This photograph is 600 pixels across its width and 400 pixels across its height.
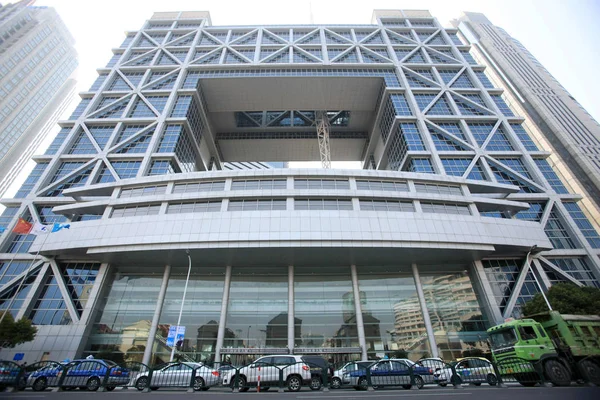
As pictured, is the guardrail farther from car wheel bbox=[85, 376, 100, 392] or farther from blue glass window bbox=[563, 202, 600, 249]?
blue glass window bbox=[563, 202, 600, 249]

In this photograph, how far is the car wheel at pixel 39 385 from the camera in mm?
14266

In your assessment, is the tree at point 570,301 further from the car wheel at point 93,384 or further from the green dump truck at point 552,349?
the car wheel at point 93,384

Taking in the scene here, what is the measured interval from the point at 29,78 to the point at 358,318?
430 ft

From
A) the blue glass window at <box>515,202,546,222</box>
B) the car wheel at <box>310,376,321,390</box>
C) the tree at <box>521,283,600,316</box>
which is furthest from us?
the blue glass window at <box>515,202,546,222</box>

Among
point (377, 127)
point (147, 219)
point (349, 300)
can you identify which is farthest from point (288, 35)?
point (349, 300)

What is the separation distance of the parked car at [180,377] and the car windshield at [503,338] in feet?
51.7

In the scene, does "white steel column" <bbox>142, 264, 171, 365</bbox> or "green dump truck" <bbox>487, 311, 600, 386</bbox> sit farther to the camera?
"white steel column" <bbox>142, 264, 171, 365</bbox>

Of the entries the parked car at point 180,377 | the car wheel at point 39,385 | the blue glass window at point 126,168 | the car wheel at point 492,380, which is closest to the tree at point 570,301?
the car wheel at point 492,380

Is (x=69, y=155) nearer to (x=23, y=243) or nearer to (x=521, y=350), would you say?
(x=23, y=243)

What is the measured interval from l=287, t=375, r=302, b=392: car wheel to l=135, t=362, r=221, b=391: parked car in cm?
432

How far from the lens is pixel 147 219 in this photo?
97.7ft

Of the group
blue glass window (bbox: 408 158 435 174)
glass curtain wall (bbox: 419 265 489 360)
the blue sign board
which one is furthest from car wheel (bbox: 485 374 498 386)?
blue glass window (bbox: 408 158 435 174)

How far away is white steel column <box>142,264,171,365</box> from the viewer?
2702 centimetres

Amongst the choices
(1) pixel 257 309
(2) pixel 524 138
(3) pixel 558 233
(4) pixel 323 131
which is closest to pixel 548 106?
(2) pixel 524 138
